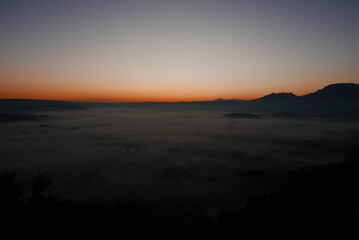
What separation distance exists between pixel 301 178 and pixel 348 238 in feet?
236

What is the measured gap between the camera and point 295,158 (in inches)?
7633

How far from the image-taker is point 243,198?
372 feet

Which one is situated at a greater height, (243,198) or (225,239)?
(225,239)

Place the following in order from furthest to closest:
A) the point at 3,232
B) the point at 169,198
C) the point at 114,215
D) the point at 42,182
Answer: the point at 169,198, the point at 114,215, the point at 42,182, the point at 3,232

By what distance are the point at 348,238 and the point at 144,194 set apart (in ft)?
313

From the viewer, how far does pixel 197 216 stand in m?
89.5

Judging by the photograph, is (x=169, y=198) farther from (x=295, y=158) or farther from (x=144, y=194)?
(x=295, y=158)

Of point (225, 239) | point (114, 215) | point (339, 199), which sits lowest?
point (225, 239)

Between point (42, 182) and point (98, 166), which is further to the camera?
point (98, 166)

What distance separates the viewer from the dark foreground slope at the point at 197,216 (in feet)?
84.7

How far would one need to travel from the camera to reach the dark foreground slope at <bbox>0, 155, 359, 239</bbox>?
25.8 m

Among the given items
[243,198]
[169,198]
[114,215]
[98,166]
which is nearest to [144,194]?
[169,198]

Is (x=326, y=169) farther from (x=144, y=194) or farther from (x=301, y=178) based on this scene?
(x=144, y=194)

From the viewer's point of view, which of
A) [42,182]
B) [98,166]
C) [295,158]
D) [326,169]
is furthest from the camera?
[295,158]
